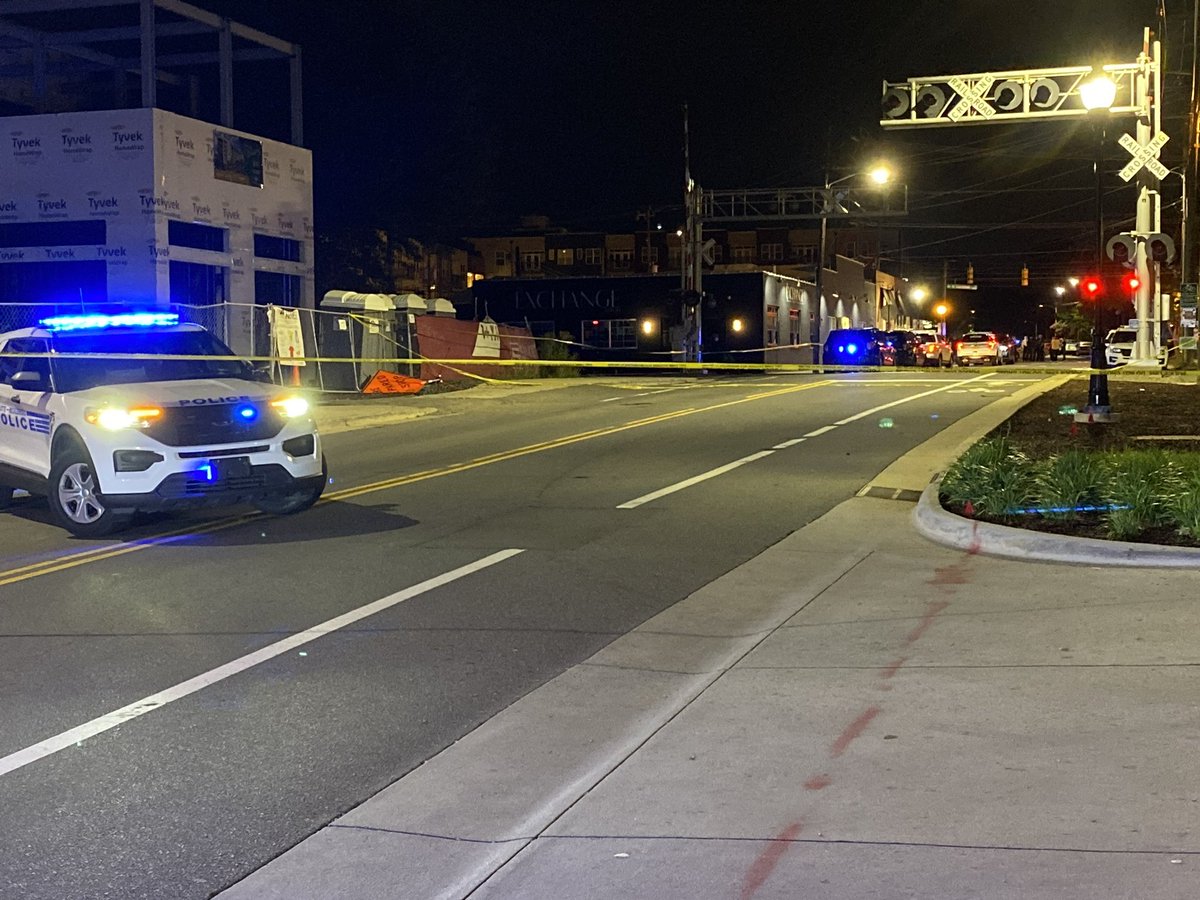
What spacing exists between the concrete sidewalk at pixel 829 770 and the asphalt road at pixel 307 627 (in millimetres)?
398

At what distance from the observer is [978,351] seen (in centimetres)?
5931

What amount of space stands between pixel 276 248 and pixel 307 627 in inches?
1408

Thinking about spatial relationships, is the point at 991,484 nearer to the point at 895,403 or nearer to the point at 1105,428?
the point at 1105,428

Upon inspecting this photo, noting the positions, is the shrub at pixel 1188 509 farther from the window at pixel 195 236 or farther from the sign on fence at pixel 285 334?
the window at pixel 195 236

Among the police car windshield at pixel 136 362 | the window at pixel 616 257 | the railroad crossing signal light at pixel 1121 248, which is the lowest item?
the police car windshield at pixel 136 362

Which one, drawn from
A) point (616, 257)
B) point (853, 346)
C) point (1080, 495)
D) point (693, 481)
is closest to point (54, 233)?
point (853, 346)

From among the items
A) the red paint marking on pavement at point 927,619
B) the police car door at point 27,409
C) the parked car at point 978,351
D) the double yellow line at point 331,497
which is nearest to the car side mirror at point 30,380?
the police car door at point 27,409

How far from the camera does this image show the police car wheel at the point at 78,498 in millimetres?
11016

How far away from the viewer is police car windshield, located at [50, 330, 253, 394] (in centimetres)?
1165

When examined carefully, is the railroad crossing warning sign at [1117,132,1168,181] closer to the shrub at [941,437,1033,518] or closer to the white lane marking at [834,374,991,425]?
the white lane marking at [834,374,991,425]

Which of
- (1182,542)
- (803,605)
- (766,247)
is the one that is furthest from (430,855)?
(766,247)

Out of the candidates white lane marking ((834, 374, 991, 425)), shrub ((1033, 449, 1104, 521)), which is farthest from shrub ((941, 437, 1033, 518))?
white lane marking ((834, 374, 991, 425))

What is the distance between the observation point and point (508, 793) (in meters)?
5.18

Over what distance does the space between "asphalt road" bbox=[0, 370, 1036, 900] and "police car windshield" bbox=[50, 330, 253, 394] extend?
1.28m
